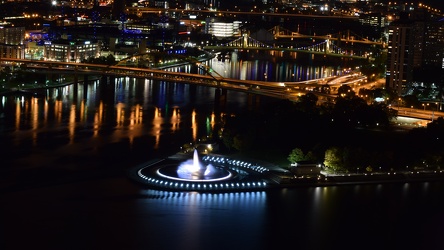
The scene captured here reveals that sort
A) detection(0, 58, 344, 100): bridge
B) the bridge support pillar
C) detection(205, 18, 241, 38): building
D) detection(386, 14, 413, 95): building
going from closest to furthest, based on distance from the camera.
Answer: the bridge support pillar < detection(0, 58, 344, 100): bridge < detection(386, 14, 413, 95): building < detection(205, 18, 241, 38): building

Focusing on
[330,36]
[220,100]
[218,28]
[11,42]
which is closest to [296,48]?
[330,36]

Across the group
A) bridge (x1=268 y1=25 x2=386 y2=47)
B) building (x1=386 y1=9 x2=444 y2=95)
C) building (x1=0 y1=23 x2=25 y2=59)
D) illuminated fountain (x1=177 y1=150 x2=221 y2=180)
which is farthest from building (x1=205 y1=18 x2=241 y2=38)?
illuminated fountain (x1=177 y1=150 x2=221 y2=180)

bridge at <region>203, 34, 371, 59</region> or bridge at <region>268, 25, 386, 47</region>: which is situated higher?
bridge at <region>268, 25, 386, 47</region>

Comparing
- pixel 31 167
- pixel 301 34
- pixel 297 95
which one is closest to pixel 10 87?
pixel 297 95

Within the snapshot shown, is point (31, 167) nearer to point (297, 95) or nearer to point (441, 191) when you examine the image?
point (441, 191)

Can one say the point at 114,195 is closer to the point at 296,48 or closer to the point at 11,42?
the point at 11,42

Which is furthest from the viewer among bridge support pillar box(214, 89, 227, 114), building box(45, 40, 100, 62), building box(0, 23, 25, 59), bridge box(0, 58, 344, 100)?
building box(45, 40, 100, 62)

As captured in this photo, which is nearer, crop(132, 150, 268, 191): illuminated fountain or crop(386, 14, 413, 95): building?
crop(132, 150, 268, 191): illuminated fountain

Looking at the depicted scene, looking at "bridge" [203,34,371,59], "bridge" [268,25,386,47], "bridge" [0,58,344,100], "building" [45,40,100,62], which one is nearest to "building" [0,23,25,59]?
"building" [45,40,100,62]

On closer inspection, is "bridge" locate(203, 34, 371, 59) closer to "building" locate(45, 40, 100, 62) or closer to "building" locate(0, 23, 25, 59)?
"building" locate(45, 40, 100, 62)

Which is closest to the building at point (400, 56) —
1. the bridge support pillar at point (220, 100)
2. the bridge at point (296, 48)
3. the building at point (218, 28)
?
the bridge support pillar at point (220, 100)
